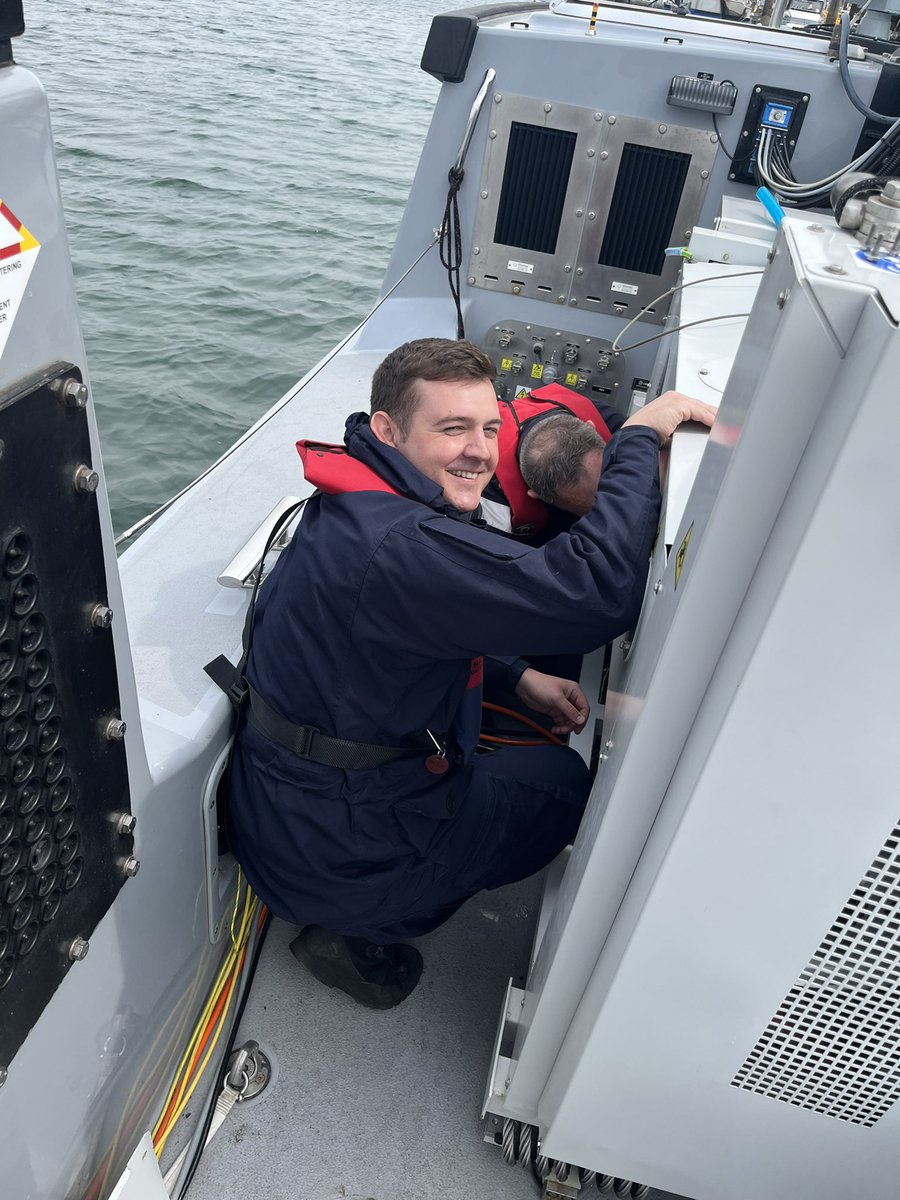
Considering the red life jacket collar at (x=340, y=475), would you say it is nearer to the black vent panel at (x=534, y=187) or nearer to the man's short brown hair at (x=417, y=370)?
the man's short brown hair at (x=417, y=370)

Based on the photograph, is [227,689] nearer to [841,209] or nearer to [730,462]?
[730,462]

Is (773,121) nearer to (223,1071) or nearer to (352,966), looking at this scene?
(352,966)

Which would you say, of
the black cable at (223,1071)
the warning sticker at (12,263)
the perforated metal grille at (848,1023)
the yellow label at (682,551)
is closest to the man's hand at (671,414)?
the yellow label at (682,551)

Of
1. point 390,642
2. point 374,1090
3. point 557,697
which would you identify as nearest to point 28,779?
point 390,642

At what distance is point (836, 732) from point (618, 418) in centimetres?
183

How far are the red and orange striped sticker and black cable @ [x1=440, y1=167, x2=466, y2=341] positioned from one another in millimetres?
2612

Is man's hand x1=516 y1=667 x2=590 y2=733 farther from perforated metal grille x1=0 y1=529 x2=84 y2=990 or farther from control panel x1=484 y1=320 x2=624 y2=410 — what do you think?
control panel x1=484 y1=320 x2=624 y2=410

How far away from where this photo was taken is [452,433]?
170 cm

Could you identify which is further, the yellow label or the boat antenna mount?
the yellow label

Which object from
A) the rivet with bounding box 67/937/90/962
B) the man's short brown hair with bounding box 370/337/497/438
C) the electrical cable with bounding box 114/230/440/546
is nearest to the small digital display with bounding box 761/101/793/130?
the electrical cable with bounding box 114/230/440/546

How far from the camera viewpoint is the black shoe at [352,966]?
6.05 feet

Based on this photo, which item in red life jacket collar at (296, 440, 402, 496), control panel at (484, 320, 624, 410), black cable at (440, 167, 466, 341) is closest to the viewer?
red life jacket collar at (296, 440, 402, 496)

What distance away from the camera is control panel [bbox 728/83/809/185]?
2854mm

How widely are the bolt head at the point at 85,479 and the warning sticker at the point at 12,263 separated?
16 cm
